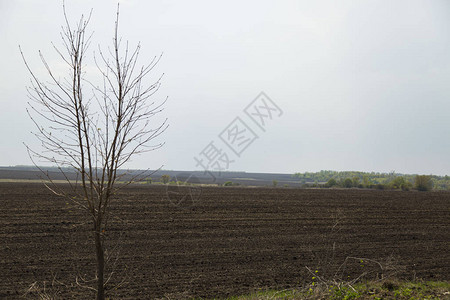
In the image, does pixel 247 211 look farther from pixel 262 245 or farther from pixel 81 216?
pixel 81 216

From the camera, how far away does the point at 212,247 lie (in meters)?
13.1

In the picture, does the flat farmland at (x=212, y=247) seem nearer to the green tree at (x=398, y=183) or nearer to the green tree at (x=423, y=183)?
the green tree at (x=423, y=183)

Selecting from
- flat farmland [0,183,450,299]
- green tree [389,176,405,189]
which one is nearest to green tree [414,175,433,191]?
green tree [389,176,405,189]

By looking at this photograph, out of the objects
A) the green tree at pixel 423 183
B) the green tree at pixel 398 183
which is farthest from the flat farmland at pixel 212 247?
the green tree at pixel 398 183

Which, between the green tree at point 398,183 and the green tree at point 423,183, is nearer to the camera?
the green tree at point 423,183

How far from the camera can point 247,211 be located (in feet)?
70.0

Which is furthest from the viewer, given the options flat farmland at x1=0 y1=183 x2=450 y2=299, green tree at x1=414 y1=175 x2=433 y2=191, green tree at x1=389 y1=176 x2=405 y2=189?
green tree at x1=389 y1=176 x2=405 y2=189

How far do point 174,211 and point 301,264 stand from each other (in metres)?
A: 10.4

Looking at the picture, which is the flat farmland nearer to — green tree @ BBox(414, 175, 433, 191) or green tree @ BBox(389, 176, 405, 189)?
green tree @ BBox(414, 175, 433, 191)

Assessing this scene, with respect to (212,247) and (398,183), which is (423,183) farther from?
(212,247)

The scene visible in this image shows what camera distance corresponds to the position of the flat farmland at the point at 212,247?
9391 millimetres

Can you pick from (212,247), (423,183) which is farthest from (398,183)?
(212,247)

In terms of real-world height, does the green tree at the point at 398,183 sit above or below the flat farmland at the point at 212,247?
above

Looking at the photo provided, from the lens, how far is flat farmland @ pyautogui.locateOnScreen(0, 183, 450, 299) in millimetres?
9391
